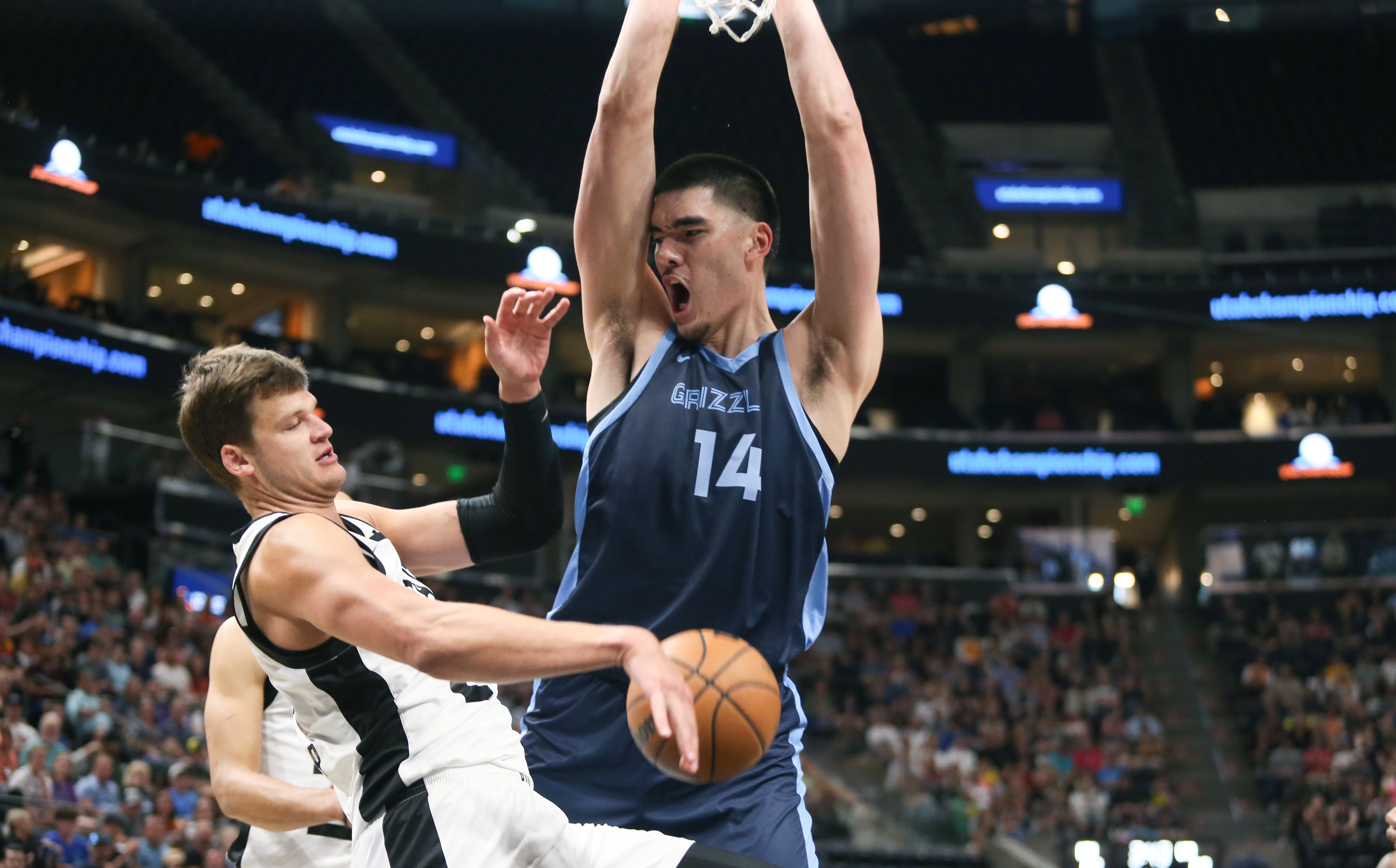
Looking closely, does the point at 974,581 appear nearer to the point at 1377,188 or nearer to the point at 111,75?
the point at 1377,188

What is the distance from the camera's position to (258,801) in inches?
179

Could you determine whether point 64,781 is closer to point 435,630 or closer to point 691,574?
point 691,574

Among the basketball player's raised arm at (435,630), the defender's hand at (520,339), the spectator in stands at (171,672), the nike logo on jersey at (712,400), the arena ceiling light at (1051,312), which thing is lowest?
the spectator in stands at (171,672)

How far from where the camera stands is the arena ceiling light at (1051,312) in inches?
1167

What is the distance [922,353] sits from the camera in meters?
32.9

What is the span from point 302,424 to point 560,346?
28.4m

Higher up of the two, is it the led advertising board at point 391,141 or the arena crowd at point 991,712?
the led advertising board at point 391,141

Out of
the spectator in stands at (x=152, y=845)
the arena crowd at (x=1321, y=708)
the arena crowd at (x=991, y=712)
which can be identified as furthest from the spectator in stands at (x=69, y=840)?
the arena crowd at (x=1321, y=708)

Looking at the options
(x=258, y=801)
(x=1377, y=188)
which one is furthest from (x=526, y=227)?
(x=258, y=801)

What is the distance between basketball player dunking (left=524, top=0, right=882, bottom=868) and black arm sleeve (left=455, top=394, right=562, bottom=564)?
0.23m

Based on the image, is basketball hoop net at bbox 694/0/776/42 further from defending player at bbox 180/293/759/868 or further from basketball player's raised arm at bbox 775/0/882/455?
defending player at bbox 180/293/759/868

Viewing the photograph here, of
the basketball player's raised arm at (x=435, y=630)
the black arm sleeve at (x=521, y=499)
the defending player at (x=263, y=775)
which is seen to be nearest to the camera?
the basketball player's raised arm at (x=435, y=630)

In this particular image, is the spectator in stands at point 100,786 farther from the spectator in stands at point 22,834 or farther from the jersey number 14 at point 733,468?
the jersey number 14 at point 733,468

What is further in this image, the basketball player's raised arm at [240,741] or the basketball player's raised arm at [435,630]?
the basketball player's raised arm at [240,741]
